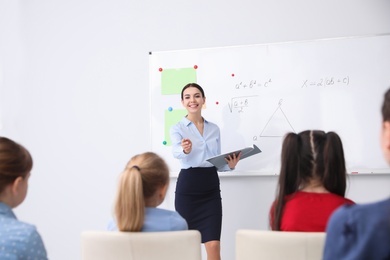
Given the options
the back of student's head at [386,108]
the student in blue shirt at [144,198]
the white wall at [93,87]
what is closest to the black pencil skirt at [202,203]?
the white wall at [93,87]

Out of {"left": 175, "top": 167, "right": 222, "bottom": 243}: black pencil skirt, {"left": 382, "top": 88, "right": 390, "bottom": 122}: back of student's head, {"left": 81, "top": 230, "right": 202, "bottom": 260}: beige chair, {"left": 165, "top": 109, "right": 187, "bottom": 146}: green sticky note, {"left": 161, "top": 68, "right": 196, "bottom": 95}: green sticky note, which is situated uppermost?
{"left": 161, "top": 68, "right": 196, "bottom": 95}: green sticky note

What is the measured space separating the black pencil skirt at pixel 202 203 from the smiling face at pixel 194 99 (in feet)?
1.50

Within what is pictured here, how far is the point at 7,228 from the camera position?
1.31 m

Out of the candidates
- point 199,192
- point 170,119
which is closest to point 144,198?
point 199,192

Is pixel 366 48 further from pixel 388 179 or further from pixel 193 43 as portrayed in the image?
pixel 193 43

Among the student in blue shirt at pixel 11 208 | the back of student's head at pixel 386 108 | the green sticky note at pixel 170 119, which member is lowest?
the student in blue shirt at pixel 11 208

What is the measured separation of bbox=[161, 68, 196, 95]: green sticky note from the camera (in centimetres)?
359

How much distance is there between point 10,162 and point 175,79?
7.38 ft

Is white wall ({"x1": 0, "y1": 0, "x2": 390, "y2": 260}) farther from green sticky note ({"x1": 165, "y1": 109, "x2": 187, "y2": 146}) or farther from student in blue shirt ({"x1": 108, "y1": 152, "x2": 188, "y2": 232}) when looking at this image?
student in blue shirt ({"x1": 108, "y1": 152, "x2": 188, "y2": 232})

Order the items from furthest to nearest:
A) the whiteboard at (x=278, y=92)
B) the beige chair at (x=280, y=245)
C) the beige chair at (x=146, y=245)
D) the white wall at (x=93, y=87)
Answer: the white wall at (x=93, y=87) → the whiteboard at (x=278, y=92) → the beige chair at (x=146, y=245) → the beige chair at (x=280, y=245)

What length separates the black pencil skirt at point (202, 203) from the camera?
3.14 meters

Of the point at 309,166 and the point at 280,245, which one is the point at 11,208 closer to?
the point at 280,245

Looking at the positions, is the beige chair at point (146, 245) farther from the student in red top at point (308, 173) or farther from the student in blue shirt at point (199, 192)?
the student in blue shirt at point (199, 192)

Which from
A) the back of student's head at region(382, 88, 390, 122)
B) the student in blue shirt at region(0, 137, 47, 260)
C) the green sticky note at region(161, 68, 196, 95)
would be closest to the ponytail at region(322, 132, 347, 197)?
the back of student's head at region(382, 88, 390, 122)
